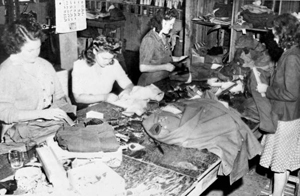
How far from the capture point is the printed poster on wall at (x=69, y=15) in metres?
4.46

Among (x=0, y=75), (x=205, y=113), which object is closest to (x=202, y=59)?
(x=205, y=113)

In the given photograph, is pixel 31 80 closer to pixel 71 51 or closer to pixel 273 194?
pixel 71 51

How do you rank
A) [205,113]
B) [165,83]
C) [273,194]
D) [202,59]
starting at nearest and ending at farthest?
1. [205,113]
2. [273,194]
3. [165,83]
4. [202,59]

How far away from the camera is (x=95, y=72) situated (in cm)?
378

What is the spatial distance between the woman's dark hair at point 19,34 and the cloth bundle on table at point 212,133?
119 cm

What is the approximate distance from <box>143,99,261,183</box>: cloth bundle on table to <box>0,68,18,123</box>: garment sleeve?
1.08m

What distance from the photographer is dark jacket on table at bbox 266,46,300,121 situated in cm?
323

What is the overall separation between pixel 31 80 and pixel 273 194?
2.71 metres

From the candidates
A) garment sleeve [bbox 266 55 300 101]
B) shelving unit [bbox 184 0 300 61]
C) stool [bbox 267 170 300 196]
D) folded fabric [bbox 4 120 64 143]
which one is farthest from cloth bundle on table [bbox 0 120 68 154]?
shelving unit [bbox 184 0 300 61]

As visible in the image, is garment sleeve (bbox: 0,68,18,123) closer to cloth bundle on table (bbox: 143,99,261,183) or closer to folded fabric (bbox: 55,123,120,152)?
folded fabric (bbox: 55,123,120,152)

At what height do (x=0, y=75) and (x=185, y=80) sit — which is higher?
(x=0, y=75)

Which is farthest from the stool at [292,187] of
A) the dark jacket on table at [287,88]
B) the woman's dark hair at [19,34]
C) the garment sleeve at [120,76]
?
the woman's dark hair at [19,34]

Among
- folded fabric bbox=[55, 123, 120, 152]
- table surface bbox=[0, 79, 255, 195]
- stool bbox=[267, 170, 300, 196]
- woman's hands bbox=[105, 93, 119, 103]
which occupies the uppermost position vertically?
folded fabric bbox=[55, 123, 120, 152]

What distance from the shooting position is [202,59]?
5.68 meters
